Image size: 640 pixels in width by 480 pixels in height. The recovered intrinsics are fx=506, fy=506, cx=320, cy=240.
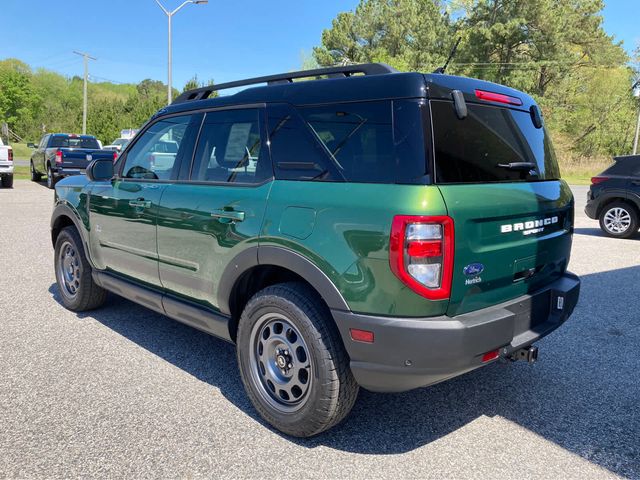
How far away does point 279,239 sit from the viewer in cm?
273

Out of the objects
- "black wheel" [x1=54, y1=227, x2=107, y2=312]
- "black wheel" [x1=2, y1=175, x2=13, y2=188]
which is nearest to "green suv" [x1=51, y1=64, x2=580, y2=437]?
"black wheel" [x1=54, y1=227, x2=107, y2=312]

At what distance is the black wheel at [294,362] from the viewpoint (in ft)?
8.54

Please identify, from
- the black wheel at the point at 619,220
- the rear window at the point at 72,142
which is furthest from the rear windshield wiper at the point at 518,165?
the rear window at the point at 72,142

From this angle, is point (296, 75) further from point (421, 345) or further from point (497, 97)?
point (421, 345)

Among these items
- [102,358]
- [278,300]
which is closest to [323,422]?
[278,300]

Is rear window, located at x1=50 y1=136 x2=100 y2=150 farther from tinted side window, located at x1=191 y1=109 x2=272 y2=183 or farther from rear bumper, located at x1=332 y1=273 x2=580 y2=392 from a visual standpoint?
rear bumper, located at x1=332 y1=273 x2=580 y2=392

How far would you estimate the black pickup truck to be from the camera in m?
16.5

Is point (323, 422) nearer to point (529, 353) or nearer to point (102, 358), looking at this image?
point (529, 353)

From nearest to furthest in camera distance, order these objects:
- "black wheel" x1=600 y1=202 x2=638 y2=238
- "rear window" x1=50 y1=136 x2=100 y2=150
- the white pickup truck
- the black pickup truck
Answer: "black wheel" x1=600 y1=202 x2=638 y2=238
the white pickup truck
the black pickup truck
"rear window" x1=50 y1=136 x2=100 y2=150

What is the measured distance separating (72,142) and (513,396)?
1910cm

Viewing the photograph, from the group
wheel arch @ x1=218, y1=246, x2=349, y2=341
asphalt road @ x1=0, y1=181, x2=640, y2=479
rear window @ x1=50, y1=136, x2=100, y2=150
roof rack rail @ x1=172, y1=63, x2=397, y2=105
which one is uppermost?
rear window @ x1=50, y1=136, x2=100, y2=150

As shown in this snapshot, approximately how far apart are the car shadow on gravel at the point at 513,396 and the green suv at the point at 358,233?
0.43 meters

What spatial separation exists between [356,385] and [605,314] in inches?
145

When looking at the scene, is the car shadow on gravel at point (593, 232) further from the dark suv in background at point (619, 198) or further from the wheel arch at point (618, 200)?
the wheel arch at point (618, 200)
